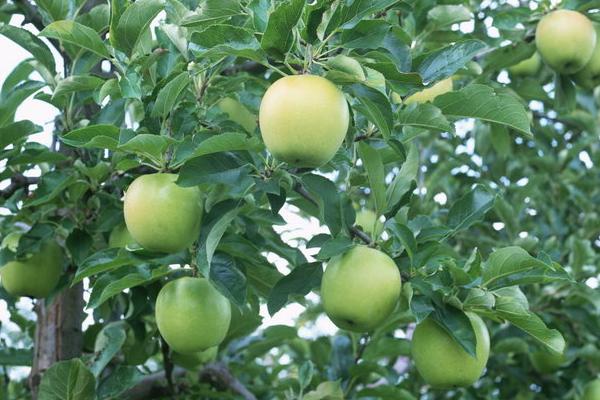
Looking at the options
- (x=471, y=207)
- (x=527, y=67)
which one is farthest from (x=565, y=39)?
(x=471, y=207)

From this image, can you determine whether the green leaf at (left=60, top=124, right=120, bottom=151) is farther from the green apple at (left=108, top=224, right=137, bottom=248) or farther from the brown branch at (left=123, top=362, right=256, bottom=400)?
the brown branch at (left=123, top=362, right=256, bottom=400)

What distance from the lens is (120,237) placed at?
1829mm

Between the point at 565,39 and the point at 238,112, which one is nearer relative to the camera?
the point at 238,112

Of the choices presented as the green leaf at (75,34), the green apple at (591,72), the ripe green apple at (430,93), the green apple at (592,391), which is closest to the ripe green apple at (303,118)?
the green leaf at (75,34)

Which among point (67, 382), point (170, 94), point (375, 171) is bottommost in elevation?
point (67, 382)

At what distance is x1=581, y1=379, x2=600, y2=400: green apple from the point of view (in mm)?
2586

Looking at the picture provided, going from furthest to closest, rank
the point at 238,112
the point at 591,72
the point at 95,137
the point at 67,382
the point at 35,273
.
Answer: the point at 591,72 < the point at 238,112 < the point at 35,273 < the point at 67,382 < the point at 95,137

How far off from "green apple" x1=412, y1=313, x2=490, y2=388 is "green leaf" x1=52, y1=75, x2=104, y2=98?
2.54 feet

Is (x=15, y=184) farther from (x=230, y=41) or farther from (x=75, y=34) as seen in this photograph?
(x=230, y=41)

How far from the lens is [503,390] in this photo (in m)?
3.12

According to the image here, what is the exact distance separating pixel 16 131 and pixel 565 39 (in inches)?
57.1

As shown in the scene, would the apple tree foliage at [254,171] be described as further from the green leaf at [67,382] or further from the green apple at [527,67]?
the green apple at [527,67]

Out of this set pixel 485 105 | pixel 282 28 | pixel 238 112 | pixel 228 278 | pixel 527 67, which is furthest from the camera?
pixel 527 67

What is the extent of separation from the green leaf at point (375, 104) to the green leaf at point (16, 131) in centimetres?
85
